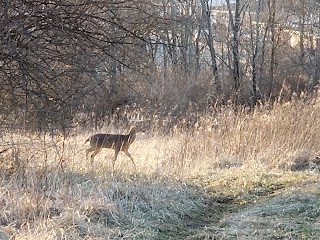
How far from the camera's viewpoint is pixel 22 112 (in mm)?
7789

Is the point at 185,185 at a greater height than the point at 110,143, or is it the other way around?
the point at 110,143

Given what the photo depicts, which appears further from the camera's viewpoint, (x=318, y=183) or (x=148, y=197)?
(x=318, y=183)

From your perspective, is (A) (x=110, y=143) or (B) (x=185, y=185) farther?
(A) (x=110, y=143)

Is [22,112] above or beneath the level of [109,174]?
above

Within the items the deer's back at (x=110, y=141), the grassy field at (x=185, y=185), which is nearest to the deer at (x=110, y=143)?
the deer's back at (x=110, y=141)

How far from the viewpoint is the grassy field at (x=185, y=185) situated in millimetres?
5395

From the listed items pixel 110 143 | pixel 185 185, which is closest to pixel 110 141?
pixel 110 143

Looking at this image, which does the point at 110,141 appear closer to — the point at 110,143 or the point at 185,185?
the point at 110,143

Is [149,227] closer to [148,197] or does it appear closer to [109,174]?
[148,197]

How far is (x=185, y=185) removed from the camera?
24.5 ft

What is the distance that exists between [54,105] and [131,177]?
1396 mm

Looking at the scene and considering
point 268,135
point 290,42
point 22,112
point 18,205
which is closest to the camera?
point 18,205

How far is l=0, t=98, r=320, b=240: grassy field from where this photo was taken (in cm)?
539

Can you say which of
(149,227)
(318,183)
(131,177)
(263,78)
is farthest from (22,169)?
(263,78)
